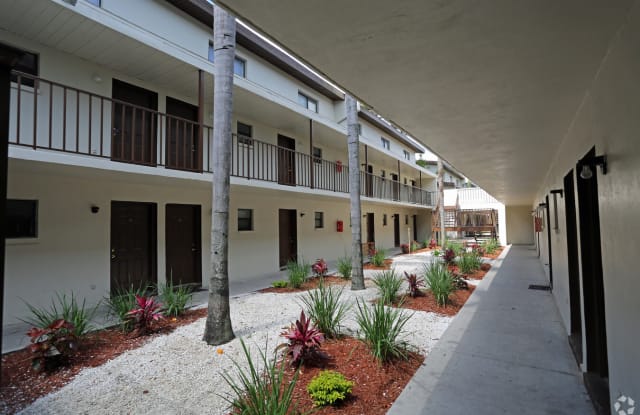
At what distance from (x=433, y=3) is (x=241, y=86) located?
7.42 meters

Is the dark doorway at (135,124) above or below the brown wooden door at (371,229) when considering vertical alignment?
above

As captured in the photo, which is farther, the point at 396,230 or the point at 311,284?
the point at 396,230

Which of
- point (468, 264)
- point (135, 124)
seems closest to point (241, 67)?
point (135, 124)

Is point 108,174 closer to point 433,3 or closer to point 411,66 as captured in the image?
point 411,66

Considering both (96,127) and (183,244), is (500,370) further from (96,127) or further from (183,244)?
(96,127)

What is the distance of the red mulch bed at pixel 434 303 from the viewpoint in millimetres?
6398

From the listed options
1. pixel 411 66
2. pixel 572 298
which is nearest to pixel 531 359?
pixel 572 298

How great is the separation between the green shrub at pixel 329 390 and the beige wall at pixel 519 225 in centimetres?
2107

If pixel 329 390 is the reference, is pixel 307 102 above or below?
above

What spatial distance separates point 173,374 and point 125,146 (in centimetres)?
563

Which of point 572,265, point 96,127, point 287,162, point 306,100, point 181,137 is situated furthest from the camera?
point 306,100

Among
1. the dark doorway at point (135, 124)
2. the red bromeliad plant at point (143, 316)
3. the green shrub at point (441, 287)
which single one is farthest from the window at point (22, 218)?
the green shrub at point (441, 287)

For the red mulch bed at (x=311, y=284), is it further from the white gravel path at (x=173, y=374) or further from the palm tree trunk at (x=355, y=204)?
the white gravel path at (x=173, y=374)

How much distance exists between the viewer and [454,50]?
2164mm
